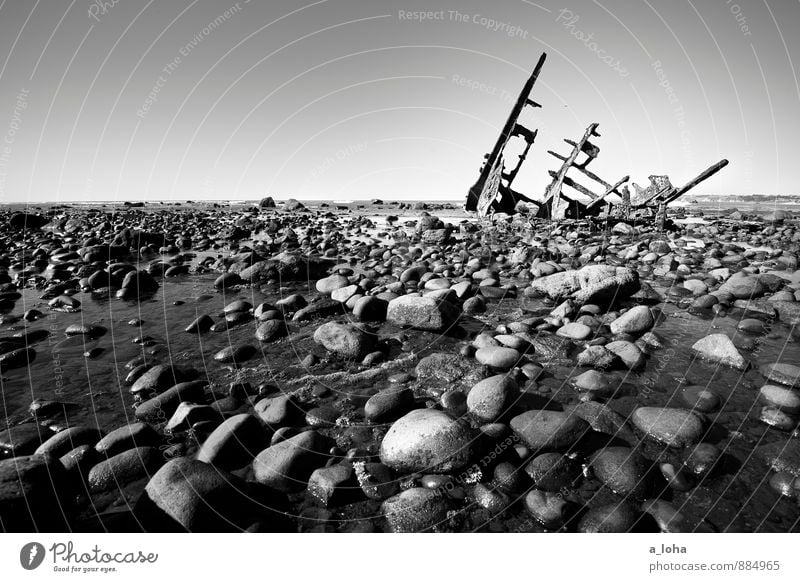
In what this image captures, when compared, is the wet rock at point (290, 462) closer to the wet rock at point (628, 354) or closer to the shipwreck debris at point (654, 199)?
the wet rock at point (628, 354)

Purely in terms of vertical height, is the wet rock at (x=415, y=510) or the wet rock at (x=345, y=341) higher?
the wet rock at (x=345, y=341)

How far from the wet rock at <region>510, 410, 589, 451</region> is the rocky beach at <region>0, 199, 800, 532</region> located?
0.02 meters

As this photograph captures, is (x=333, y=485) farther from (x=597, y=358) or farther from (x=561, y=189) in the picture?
(x=561, y=189)

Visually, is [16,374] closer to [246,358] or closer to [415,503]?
[246,358]

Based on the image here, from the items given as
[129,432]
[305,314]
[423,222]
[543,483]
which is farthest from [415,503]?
[423,222]

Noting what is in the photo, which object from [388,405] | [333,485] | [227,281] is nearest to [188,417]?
[333,485]

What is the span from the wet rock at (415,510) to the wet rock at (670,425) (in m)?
2.08

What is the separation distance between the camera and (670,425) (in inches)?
127

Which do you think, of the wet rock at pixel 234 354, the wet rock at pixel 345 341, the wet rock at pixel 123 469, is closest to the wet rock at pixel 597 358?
the wet rock at pixel 345 341

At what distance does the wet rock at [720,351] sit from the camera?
14.3 ft

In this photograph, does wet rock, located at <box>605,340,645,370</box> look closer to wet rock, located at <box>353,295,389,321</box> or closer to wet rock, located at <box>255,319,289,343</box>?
wet rock, located at <box>353,295,389,321</box>

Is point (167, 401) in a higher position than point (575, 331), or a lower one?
lower

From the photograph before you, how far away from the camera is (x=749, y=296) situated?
6727 millimetres

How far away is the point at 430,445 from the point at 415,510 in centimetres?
53
